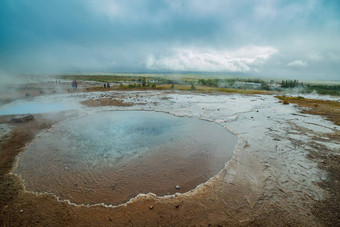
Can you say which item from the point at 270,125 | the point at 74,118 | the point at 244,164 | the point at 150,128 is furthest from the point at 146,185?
the point at 270,125

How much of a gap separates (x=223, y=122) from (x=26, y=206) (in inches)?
505

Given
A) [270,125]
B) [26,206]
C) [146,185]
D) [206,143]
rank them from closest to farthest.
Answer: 1. [26,206]
2. [146,185]
3. [206,143]
4. [270,125]

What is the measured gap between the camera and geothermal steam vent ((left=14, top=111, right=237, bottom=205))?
506cm

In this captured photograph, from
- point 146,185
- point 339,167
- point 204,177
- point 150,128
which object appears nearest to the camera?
point 146,185

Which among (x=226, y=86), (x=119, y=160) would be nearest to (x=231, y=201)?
(x=119, y=160)

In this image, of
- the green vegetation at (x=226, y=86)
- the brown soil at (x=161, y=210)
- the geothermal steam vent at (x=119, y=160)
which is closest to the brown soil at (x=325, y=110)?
the geothermal steam vent at (x=119, y=160)

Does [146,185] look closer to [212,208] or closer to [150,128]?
[212,208]

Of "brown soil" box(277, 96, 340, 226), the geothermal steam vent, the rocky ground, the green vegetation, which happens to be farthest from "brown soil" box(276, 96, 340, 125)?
the green vegetation

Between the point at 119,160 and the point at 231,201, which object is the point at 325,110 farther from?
the point at 119,160

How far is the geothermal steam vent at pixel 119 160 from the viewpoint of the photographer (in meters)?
5.06

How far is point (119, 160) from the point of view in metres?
6.76

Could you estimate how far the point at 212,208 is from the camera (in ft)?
14.0

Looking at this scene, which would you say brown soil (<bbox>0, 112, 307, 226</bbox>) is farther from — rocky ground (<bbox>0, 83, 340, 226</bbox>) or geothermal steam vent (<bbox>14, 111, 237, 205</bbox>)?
geothermal steam vent (<bbox>14, 111, 237, 205</bbox>)

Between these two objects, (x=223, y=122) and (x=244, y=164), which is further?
(x=223, y=122)
